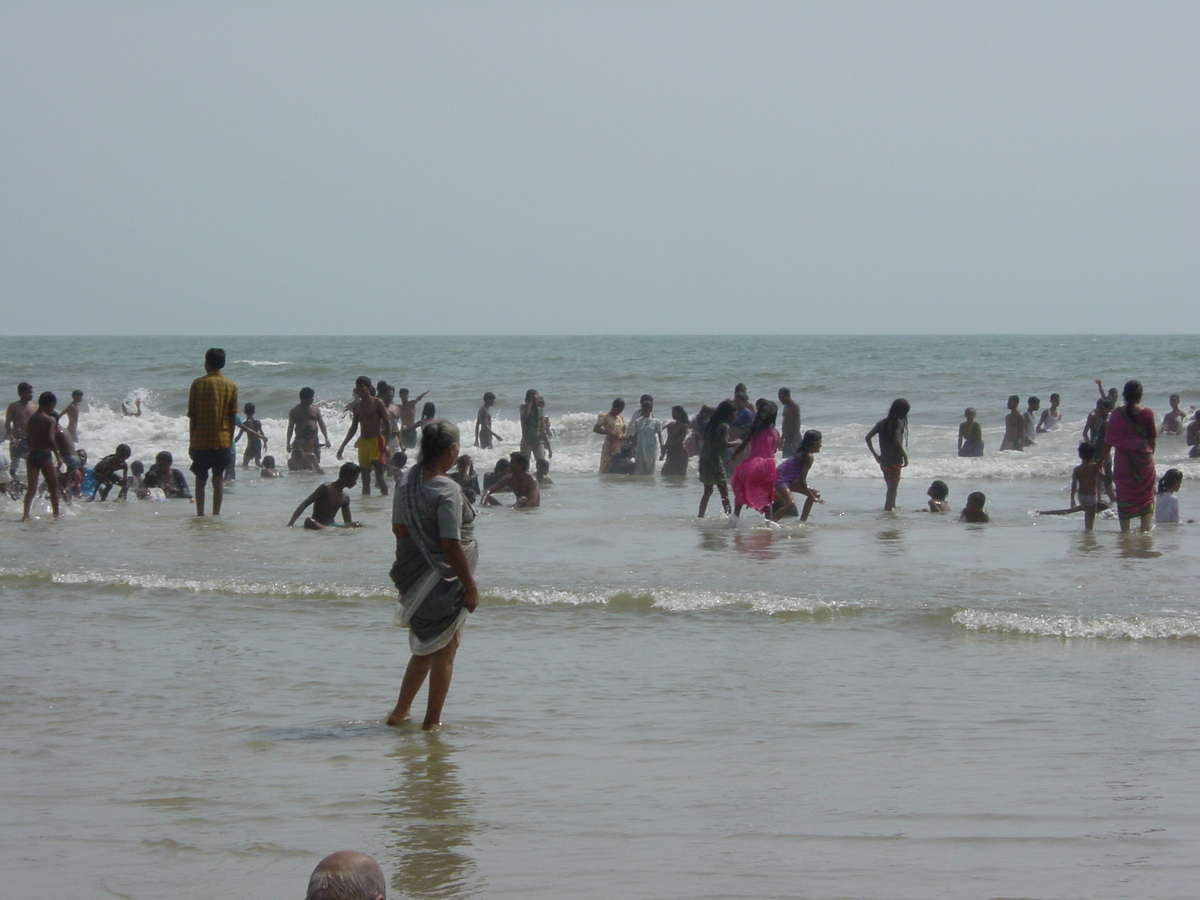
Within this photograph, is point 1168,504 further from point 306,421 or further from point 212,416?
point 306,421

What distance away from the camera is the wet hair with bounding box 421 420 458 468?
209 inches

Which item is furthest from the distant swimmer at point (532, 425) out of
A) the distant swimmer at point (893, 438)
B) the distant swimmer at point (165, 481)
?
the distant swimmer at point (893, 438)

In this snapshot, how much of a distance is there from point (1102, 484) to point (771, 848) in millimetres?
10586

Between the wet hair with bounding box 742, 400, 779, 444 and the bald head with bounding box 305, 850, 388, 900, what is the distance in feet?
33.1

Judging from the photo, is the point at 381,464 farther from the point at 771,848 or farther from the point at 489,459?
the point at 771,848

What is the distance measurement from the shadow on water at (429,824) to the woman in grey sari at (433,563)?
1.00 ft

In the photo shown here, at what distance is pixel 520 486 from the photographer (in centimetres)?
1494

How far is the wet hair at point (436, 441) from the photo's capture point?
5.30 m

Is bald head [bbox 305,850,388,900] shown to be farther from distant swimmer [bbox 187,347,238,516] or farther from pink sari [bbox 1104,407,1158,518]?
pink sari [bbox 1104,407,1158,518]

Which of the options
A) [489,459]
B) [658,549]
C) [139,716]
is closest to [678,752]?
[139,716]

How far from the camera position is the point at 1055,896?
149 inches

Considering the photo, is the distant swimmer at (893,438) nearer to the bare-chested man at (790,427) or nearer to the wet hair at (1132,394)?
the wet hair at (1132,394)

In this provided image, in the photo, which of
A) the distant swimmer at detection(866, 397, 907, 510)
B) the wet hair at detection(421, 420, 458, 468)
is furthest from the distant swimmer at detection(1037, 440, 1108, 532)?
the wet hair at detection(421, 420, 458, 468)

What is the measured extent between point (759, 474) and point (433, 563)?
7.65 meters
